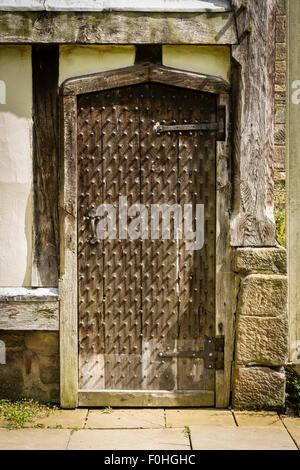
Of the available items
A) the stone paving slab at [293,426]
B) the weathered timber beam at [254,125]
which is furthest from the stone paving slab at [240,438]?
the weathered timber beam at [254,125]

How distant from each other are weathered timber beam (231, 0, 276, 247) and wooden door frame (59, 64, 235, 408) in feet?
0.27

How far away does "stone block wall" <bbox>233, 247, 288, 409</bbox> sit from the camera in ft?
13.9

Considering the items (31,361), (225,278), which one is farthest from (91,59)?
(31,361)

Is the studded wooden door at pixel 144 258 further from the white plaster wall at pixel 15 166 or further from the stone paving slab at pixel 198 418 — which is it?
the white plaster wall at pixel 15 166

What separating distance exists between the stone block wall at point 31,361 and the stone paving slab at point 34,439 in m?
0.48

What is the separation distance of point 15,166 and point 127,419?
1.99m

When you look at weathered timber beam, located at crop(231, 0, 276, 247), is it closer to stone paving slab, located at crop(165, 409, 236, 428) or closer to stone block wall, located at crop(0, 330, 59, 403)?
stone paving slab, located at crop(165, 409, 236, 428)

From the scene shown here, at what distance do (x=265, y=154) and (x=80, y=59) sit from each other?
150cm

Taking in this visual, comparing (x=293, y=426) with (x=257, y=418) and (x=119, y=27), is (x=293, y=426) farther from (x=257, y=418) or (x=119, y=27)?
(x=119, y=27)

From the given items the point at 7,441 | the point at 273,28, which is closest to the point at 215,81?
the point at 273,28

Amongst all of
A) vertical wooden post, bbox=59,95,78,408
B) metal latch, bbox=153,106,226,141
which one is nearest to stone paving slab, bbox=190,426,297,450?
vertical wooden post, bbox=59,95,78,408

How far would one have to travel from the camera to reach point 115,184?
429 cm

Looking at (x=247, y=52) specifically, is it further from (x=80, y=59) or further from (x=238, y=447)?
(x=238, y=447)

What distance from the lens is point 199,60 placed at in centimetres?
424
